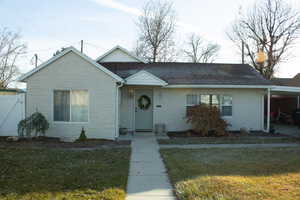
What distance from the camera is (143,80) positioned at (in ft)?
37.4

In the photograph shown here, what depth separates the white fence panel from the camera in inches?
434

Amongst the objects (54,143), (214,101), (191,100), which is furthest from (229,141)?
(54,143)

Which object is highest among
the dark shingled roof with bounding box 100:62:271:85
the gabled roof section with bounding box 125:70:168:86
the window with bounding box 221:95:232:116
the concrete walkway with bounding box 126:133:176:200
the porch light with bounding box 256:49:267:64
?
the porch light with bounding box 256:49:267:64

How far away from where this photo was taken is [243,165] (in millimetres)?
6277

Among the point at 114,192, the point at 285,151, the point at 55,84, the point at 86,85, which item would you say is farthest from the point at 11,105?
the point at 285,151

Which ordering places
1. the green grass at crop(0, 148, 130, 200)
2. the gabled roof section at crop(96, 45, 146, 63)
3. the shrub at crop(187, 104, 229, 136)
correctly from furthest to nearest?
the gabled roof section at crop(96, 45, 146, 63) < the shrub at crop(187, 104, 229, 136) < the green grass at crop(0, 148, 130, 200)

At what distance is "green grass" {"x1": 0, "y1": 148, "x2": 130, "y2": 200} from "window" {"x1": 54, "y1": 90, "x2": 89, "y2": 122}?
2705 mm

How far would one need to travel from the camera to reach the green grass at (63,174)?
14.2 ft

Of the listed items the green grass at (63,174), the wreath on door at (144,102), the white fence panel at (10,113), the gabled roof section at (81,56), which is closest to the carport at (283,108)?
the wreath on door at (144,102)

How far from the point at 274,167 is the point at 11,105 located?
37.4 feet

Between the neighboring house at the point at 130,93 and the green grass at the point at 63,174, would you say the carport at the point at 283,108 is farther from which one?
the green grass at the point at 63,174

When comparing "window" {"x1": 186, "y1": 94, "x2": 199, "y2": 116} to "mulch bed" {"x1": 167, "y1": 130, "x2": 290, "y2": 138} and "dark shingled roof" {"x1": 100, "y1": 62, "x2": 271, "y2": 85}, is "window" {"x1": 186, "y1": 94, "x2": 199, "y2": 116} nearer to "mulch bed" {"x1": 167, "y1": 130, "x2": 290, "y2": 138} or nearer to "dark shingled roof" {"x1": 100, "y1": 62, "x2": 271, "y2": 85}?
"dark shingled roof" {"x1": 100, "y1": 62, "x2": 271, "y2": 85}

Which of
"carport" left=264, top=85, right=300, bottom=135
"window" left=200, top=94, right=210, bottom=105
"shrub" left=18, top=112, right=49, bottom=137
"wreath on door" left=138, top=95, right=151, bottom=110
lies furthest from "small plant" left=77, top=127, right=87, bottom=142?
"carport" left=264, top=85, right=300, bottom=135

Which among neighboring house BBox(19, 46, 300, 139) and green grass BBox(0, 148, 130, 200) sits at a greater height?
neighboring house BBox(19, 46, 300, 139)
